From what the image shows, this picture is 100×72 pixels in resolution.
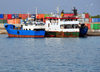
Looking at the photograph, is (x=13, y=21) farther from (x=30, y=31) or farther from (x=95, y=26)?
(x=30, y=31)

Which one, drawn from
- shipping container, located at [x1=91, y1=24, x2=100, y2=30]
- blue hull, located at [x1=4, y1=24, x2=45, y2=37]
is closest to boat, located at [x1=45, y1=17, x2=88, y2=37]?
blue hull, located at [x1=4, y1=24, x2=45, y2=37]

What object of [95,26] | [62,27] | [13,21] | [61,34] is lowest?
Result: [61,34]

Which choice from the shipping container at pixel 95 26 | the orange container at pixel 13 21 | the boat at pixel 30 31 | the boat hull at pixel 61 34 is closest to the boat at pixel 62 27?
the boat hull at pixel 61 34

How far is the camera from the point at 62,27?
7462 cm

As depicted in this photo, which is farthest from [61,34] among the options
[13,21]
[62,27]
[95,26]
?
[13,21]

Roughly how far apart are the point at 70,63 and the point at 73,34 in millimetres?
38885

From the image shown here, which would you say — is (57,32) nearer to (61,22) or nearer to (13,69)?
(61,22)

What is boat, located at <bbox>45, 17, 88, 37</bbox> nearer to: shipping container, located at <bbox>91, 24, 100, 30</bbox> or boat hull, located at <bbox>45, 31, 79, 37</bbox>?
boat hull, located at <bbox>45, 31, 79, 37</bbox>

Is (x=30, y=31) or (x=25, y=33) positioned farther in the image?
(x=25, y=33)

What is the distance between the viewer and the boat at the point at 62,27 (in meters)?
73.5

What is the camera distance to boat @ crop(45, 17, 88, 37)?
7350 cm

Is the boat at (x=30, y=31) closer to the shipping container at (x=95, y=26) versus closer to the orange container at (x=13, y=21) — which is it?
the shipping container at (x=95, y=26)

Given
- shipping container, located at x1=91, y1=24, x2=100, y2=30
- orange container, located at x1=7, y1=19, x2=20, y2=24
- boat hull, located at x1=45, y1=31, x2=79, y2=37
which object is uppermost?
orange container, located at x1=7, y1=19, x2=20, y2=24

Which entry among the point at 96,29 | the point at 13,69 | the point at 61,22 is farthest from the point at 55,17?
the point at 13,69
